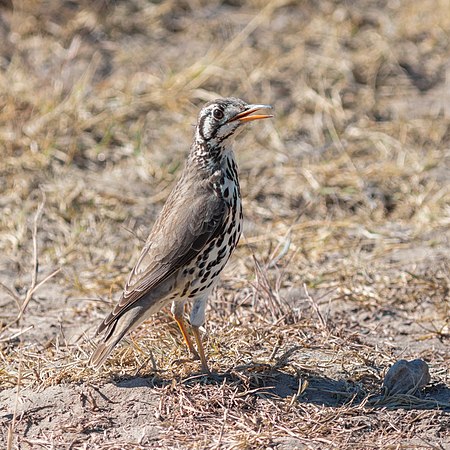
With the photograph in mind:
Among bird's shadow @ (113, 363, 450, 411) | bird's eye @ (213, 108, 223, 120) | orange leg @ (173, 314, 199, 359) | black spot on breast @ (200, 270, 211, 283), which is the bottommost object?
bird's shadow @ (113, 363, 450, 411)

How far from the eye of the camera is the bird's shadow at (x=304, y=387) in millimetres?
5457

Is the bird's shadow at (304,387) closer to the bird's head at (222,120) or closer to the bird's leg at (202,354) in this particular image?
the bird's leg at (202,354)

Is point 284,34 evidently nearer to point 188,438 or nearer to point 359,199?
point 359,199

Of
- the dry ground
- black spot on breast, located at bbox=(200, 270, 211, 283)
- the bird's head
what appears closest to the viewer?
the dry ground

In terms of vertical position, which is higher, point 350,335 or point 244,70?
point 244,70

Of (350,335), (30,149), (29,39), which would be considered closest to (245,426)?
(350,335)

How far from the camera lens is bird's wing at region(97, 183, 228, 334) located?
18.6ft

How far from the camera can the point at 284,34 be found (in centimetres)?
1104

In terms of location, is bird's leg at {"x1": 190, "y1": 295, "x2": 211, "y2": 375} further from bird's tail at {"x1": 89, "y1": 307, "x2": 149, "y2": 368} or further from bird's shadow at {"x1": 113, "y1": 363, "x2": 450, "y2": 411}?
bird's tail at {"x1": 89, "y1": 307, "x2": 149, "y2": 368}

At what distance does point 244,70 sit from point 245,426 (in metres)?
5.76

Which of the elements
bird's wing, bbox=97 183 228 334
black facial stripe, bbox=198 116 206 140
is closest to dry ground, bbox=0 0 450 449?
bird's wing, bbox=97 183 228 334

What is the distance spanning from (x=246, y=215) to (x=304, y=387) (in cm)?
321

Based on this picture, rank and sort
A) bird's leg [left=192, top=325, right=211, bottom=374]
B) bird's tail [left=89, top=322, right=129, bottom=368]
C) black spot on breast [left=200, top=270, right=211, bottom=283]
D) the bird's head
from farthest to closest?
the bird's head
black spot on breast [left=200, top=270, right=211, bottom=283]
bird's leg [left=192, top=325, right=211, bottom=374]
bird's tail [left=89, top=322, right=129, bottom=368]

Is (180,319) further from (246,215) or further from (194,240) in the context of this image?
(246,215)
